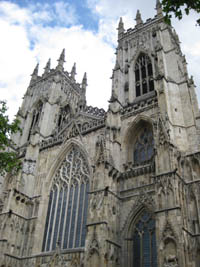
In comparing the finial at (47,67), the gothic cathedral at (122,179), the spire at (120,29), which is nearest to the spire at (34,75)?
the finial at (47,67)

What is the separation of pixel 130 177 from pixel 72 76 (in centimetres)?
2251

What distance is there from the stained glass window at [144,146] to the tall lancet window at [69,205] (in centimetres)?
378

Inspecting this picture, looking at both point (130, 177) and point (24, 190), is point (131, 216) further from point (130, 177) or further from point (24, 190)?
point (24, 190)

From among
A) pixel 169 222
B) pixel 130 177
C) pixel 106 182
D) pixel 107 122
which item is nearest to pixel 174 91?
pixel 107 122

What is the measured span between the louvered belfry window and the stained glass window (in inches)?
159

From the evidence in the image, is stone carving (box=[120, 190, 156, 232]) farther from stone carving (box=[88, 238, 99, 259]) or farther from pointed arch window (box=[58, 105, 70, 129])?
pointed arch window (box=[58, 105, 70, 129])

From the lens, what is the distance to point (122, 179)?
18250 mm

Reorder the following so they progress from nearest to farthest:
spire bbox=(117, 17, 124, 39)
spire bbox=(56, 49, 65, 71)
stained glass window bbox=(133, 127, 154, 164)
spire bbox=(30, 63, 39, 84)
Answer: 1. stained glass window bbox=(133, 127, 154, 164)
2. spire bbox=(117, 17, 124, 39)
3. spire bbox=(56, 49, 65, 71)
4. spire bbox=(30, 63, 39, 84)

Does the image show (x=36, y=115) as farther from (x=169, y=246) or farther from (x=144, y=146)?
(x=169, y=246)

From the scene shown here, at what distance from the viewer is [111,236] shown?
15570 millimetres

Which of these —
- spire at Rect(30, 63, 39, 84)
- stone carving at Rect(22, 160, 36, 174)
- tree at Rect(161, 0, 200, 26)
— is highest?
spire at Rect(30, 63, 39, 84)

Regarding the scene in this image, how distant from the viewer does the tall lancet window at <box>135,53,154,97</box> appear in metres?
24.1

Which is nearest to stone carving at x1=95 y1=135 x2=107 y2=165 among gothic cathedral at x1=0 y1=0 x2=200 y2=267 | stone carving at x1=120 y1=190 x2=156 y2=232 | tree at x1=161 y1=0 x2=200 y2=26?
gothic cathedral at x1=0 y1=0 x2=200 y2=267

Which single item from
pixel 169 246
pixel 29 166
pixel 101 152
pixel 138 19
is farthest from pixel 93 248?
pixel 138 19
